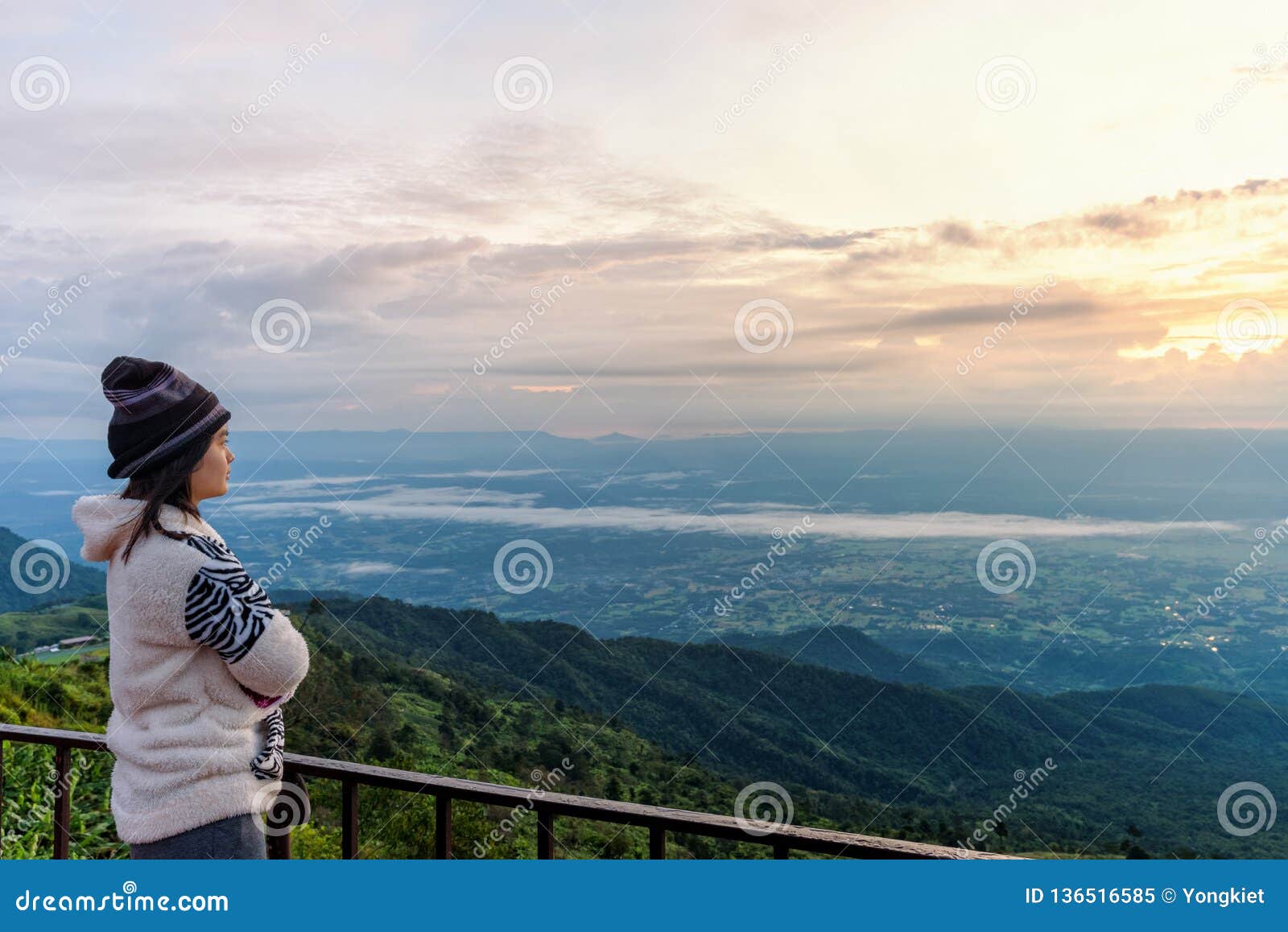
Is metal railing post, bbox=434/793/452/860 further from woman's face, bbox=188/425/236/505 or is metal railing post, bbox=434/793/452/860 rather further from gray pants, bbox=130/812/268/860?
woman's face, bbox=188/425/236/505

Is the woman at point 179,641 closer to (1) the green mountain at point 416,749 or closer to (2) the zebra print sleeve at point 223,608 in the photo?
(2) the zebra print sleeve at point 223,608

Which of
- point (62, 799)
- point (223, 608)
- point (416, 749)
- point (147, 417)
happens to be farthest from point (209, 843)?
point (416, 749)

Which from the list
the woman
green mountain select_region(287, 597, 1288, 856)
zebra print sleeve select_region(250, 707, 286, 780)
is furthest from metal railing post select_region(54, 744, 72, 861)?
green mountain select_region(287, 597, 1288, 856)

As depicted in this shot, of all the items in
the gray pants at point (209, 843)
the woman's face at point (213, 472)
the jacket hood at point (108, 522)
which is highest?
the woman's face at point (213, 472)

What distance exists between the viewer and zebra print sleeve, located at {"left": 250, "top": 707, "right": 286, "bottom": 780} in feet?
5.67

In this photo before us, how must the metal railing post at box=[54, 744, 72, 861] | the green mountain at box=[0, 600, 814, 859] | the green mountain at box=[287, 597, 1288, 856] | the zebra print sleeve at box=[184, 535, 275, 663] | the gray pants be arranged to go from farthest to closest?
1. the green mountain at box=[287, 597, 1288, 856]
2. the green mountain at box=[0, 600, 814, 859]
3. the metal railing post at box=[54, 744, 72, 861]
4. the gray pants
5. the zebra print sleeve at box=[184, 535, 275, 663]

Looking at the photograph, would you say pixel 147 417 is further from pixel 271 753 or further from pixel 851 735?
pixel 851 735

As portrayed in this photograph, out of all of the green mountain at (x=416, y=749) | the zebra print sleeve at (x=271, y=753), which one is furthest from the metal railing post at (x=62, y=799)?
the green mountain at (x=416, y=749)

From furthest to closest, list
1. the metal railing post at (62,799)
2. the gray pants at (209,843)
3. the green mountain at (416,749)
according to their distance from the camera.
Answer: the green mountain at (416,749), the metal railing post at (62,799), the gray pants at (209,843)

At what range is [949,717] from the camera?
1118 inches

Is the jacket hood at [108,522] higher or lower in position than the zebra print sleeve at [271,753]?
higher

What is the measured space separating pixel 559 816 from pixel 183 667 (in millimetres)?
852

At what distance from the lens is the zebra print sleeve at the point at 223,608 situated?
1.57 metres
